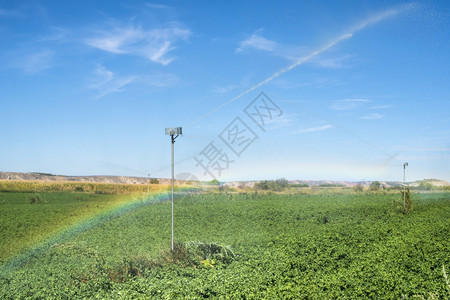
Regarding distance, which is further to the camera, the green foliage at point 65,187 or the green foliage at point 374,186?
the green foliage at point 374,186

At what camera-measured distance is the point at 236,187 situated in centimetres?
4797

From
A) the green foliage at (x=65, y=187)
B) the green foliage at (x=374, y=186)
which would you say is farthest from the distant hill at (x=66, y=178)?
the green foliage at (x=374, y=186)

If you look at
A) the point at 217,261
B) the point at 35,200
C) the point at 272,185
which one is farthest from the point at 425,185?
the point at 217,261

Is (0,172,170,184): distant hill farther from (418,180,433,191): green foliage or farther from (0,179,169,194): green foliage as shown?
(418,180,433,191): green foliage

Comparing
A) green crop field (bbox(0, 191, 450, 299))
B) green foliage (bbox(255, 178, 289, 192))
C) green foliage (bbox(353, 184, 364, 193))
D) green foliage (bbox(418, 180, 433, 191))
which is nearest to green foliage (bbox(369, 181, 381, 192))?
green foliage (bbox(353, 184, 364, 193))

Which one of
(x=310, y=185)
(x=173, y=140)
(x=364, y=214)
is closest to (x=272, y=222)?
(x=364, y=214)

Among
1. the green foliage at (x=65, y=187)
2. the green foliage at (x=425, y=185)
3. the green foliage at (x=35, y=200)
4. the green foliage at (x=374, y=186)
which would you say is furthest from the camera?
the green foliage at (x=374, y=186)

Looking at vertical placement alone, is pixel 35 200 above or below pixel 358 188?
below

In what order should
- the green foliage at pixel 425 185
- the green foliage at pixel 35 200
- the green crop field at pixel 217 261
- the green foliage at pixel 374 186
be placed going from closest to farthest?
the green crop field at pixel 217 261, the green foliage at pixel 35 200, the green foliage at pixel 425 185, the green foliage at pixel 374 186

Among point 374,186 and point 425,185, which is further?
point 425,185

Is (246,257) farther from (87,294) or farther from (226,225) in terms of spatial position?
(226,225)

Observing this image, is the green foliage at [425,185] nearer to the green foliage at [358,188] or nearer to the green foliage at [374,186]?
the green foliage at [374,186]

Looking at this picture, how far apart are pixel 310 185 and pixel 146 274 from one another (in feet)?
159

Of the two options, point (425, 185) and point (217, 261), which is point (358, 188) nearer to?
point (425, 185)
